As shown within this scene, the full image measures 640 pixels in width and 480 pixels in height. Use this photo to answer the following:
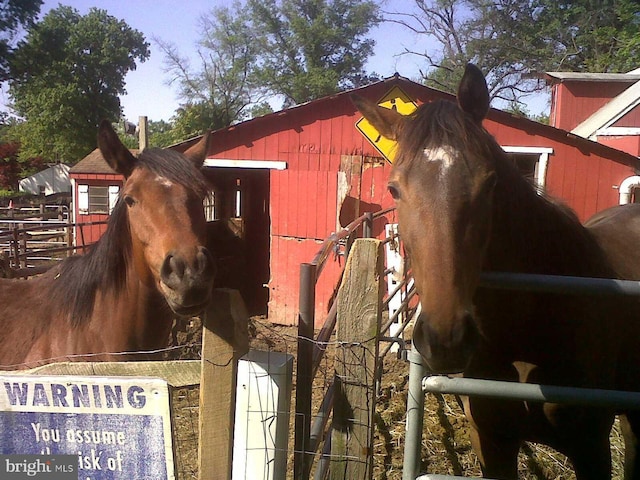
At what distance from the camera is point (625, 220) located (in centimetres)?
333

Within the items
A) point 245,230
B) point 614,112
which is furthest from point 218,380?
point 614,112

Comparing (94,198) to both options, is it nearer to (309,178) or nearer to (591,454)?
(309,178)

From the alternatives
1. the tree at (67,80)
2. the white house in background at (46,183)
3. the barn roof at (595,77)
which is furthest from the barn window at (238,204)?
the white house in background at (46,183)

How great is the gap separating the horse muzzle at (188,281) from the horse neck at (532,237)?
3.86 ft

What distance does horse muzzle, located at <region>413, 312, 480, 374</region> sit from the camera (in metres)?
1.49

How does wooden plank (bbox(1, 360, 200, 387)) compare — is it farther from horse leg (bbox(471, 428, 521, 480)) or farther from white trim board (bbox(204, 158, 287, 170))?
white trim board (bbox(204, 158, 287, 170))

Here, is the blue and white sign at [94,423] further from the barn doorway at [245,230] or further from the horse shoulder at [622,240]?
the barn doorway at [245,230]

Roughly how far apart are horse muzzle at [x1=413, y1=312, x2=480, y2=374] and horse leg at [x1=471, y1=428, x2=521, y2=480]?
102 cm

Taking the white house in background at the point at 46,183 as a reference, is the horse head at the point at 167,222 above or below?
below

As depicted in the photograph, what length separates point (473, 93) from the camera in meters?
2.00

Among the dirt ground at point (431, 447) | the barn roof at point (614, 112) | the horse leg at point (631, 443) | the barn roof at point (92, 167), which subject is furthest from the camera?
the barn roof at point (92, 167)

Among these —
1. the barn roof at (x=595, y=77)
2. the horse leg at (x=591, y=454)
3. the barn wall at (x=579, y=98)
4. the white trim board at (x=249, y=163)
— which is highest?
the barn roof at (x=595, y=77)

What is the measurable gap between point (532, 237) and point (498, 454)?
3.43ft

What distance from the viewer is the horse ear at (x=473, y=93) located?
1.99 meters
